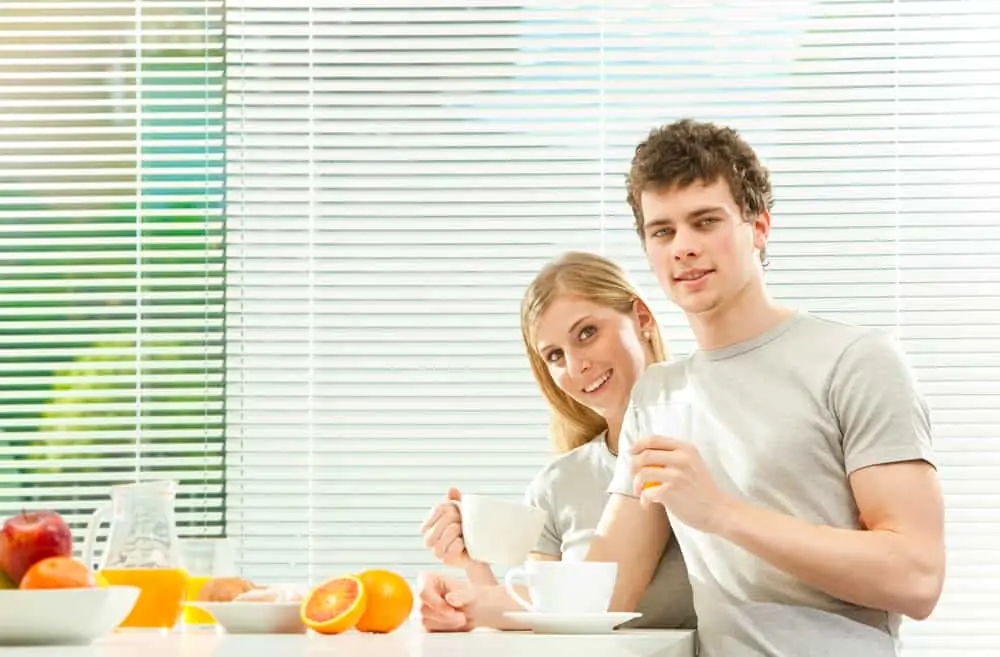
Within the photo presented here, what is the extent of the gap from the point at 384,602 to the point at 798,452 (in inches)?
25.2

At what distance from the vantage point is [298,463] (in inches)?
135

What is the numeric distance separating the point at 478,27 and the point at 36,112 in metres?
1.16

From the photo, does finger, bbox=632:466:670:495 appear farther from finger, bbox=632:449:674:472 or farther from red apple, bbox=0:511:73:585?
red apple, bbox=0:511:73:585

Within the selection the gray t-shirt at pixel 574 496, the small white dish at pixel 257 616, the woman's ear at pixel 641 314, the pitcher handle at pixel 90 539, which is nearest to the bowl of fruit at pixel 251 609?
the small white dish at pixel 257 616

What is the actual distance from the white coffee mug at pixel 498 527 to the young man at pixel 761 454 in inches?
3.7

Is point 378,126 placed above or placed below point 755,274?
above

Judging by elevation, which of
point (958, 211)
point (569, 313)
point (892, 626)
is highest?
point (958, 211)

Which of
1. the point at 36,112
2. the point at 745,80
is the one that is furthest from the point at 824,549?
the point at 36,112

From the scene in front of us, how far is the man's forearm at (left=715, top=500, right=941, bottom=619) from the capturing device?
187cm

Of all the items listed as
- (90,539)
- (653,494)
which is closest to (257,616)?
(90,539)

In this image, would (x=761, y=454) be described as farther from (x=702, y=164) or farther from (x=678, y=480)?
(x=702, y=164)

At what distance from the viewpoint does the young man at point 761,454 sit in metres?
1.89

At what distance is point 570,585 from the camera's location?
1.84m

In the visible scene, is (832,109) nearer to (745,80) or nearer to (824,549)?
(745,80)
